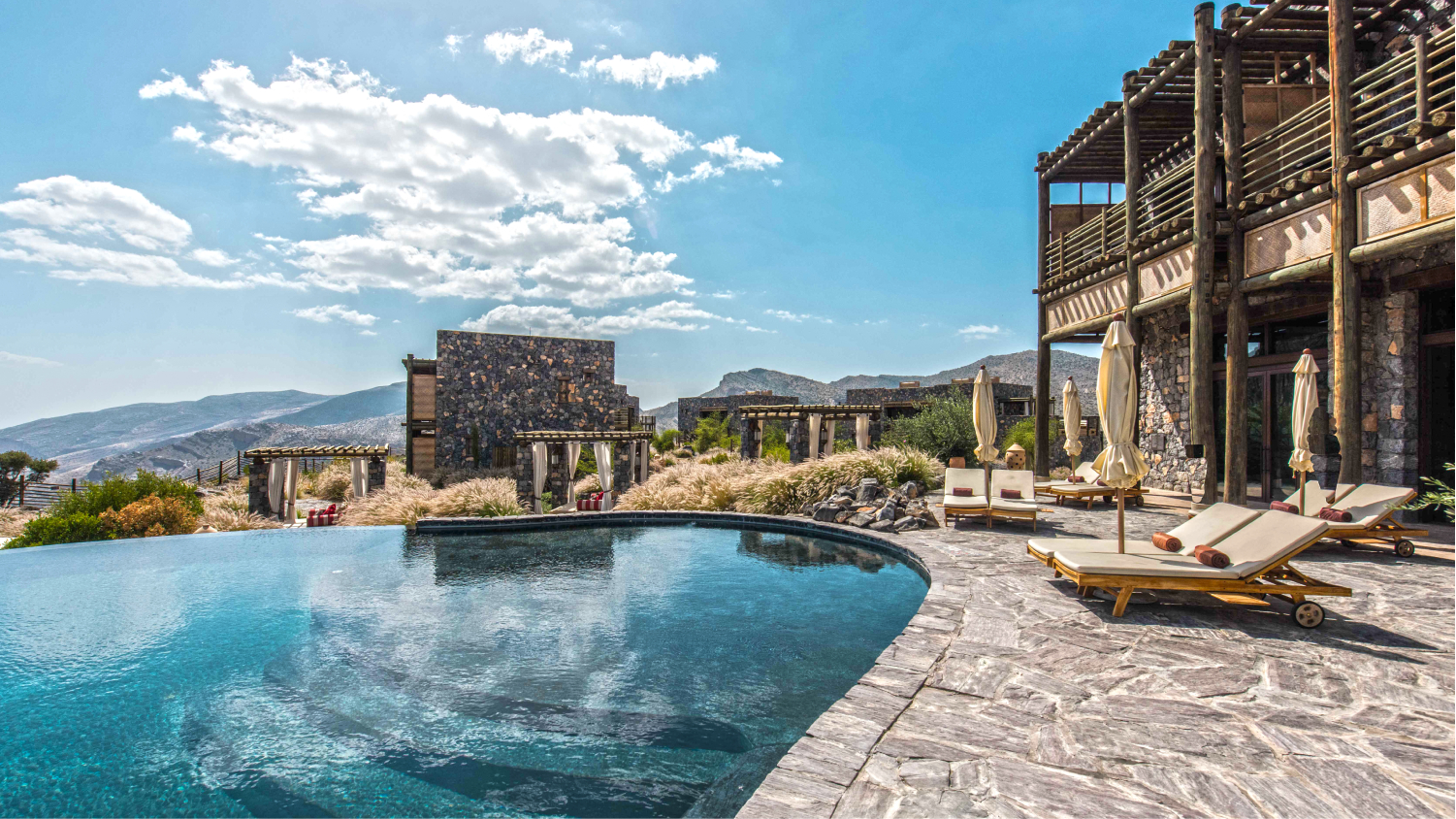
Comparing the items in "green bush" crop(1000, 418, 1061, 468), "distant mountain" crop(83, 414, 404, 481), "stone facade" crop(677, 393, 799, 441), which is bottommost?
"distant mountain" crop(83, 414, 404, 481)

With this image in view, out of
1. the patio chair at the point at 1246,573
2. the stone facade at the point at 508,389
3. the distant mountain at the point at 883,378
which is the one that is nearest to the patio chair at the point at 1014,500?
the patio chair at the point at 1246,573

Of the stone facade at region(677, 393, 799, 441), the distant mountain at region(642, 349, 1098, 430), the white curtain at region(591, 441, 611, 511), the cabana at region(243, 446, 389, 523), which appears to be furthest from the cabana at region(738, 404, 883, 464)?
the distant mountain at region(642, 349, 1098, 430)

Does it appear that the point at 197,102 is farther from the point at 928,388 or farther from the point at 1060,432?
the point at 928,388

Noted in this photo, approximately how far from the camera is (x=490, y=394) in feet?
77.6

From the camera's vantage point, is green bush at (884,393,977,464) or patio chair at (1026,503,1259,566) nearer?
patio chair at (1026,503,1259,566)

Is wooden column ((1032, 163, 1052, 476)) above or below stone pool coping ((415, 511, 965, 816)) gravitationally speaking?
above

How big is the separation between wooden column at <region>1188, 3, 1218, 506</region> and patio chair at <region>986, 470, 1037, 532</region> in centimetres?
242

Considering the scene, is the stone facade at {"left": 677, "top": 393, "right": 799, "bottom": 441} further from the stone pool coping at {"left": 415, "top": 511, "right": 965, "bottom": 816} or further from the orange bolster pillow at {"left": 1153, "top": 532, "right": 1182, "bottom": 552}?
the orange bolster pillow at {"left": 1153, "top": 532, "right": 1182, "bottom": 552}

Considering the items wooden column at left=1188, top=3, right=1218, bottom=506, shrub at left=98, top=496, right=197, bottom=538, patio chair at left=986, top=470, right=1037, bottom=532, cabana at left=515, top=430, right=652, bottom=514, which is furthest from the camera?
cabana at left=515, top=430, right=652, bottom=514

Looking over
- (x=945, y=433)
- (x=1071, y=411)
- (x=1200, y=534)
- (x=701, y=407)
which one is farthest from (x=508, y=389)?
(x=1200, y=534)

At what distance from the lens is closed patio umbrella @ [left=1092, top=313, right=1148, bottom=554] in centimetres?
462

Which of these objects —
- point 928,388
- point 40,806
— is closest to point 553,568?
point 40,806

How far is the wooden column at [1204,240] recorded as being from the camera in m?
8.43

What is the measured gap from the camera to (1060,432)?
61.0 feet
